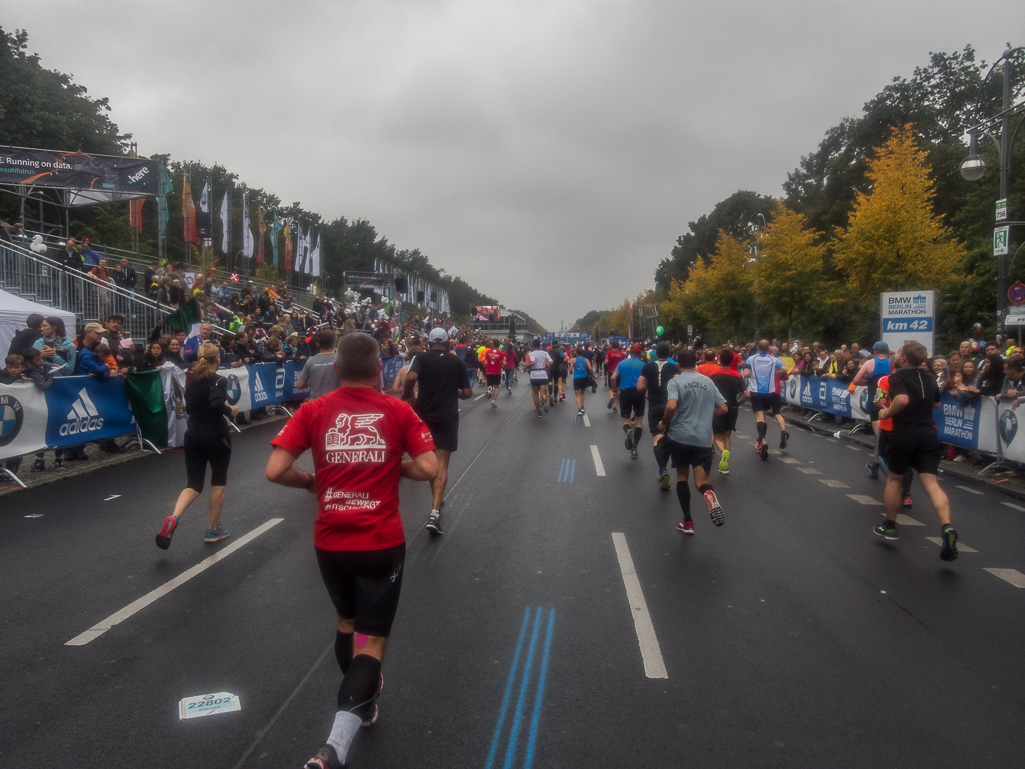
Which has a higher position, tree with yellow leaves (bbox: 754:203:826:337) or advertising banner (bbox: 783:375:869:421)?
tree with yellow leaves (bbox: 754:203:826:337)

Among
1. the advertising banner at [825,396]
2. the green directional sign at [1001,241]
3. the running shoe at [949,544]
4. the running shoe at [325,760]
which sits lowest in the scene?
the running shoe at [949,544]

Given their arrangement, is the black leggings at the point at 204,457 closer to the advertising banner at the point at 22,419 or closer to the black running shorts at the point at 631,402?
the advertising banner at the point at 22,419

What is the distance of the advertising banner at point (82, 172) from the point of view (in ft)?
73.1

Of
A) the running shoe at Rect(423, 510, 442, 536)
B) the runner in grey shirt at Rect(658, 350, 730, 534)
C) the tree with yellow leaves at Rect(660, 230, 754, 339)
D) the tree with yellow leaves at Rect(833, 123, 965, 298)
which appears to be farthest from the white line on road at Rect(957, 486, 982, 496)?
the tree with yellow leaves at Rect(660, 230, 754, 339)

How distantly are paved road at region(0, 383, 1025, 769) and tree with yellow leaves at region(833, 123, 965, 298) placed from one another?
20.0m

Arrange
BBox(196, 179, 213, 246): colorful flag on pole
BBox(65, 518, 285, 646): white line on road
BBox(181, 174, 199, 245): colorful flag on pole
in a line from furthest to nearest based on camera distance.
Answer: BBox(181, 174, 199, 245): colorful flag on pole
BBox(196, 179, 213, 246): colorful flag on pole
BBox(65, 518, 285, 646): white line on road

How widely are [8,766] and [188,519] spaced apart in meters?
4.47

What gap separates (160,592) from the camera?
5.29 meters

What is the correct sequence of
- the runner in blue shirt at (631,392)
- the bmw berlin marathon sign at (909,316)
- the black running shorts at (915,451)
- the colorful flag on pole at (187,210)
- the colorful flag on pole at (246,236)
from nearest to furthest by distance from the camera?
1. the black running shorts at (915,451)
2. the runner in blue shirt at (631,392)
3. the bmw berlin marathon sign at (909,316)
4. the colorful flag on pole at (187,210)
5. the colorful flag on pole at (246,236)

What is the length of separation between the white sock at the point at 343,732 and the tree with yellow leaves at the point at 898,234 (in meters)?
26.8

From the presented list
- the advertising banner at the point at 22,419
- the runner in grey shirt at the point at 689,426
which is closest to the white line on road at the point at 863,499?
the runner in grey shirt at the point at 689,426

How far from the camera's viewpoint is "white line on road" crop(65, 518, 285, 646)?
454 centimetres

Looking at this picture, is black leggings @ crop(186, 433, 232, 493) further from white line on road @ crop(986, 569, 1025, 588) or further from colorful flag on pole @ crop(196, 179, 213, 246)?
colorful flag on pole @ crop(196, 179, 213, 246)

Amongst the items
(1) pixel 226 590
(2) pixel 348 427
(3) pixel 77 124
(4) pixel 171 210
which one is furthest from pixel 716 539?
(4) pixel 171 210
